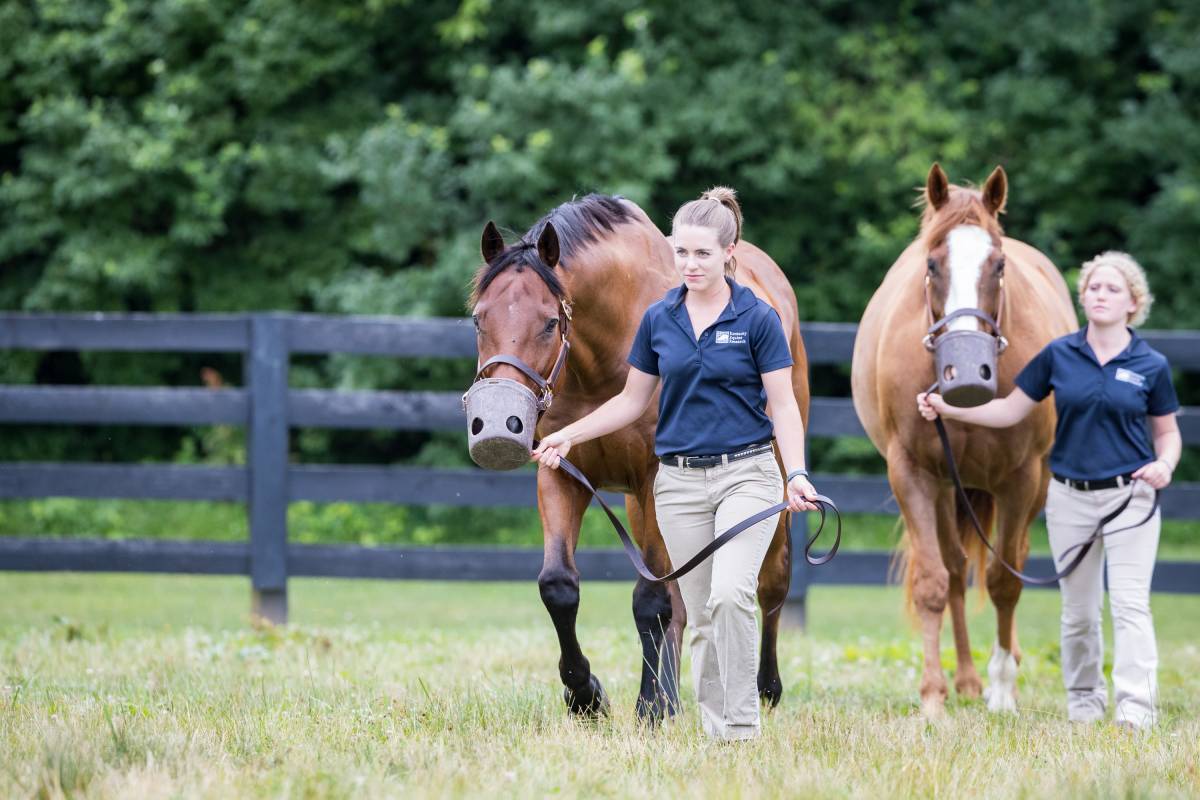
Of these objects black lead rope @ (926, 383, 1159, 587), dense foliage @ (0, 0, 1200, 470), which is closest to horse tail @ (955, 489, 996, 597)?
black lead rope @ (926, 383, 1159, 587)

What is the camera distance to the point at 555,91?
12.6 m

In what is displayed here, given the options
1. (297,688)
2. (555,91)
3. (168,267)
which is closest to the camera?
(297,688)

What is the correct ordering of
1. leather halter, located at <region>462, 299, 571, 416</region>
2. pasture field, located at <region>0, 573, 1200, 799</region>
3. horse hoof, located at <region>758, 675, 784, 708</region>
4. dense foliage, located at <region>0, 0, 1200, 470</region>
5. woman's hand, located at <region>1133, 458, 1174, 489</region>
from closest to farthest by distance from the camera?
pasture field, located at <region>0, 573, 1200, 799</region>, leather halter, located at <region>462, 299, 571, 416</region>, woman's hand, located at <region>1133, 458, 1174, 489</region>, horse hoof, located at <region>758, 675, 784, 708</region>, dense foliage, located at <region>0, 0, 1200, 470</region>

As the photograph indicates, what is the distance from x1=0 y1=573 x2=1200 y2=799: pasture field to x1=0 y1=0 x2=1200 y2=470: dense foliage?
20.0ft

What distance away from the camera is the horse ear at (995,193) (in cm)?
534

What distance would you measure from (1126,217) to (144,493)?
1021 cm

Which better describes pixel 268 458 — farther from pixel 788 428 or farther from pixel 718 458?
pixel 788 428

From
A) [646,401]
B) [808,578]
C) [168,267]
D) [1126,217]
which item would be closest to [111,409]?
[808,578]

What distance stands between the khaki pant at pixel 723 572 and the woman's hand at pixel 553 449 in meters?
0.31

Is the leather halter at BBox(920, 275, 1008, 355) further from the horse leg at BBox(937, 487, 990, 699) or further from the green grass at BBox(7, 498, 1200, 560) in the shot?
the green grass at BBox(7, 498, 1200, 560)

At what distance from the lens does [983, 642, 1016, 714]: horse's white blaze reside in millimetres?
5633

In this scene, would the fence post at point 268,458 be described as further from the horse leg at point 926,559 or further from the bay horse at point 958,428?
the horse leg at point 926,559

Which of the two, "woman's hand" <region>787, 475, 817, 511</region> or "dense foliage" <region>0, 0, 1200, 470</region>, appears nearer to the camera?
"woman's hand" <region>787, 475, 817, 511</region>

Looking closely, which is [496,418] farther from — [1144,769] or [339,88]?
[339,88]
